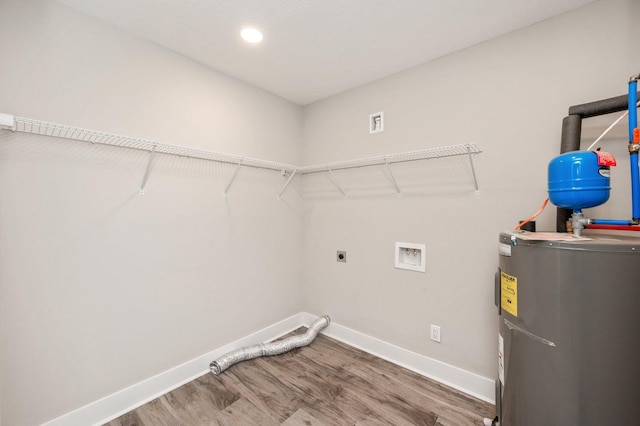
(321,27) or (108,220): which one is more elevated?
(321,27)

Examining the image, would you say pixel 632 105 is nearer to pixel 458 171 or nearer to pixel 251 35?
pixel 458 171

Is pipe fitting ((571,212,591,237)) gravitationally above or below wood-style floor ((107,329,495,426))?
above

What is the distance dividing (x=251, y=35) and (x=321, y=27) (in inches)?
18.7

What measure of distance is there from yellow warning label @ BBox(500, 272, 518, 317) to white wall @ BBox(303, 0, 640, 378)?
0.60 m

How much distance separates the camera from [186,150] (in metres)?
1.86

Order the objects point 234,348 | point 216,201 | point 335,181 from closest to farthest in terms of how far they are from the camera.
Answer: point 216,201 < point 234,348 < point 335,181

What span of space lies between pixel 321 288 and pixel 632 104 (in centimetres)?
248

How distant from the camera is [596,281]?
36.9 inches

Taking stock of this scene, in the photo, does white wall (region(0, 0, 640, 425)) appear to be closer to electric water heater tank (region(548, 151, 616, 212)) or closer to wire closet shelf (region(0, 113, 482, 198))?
wire closet shelf (region(0, 113, 482, 198))

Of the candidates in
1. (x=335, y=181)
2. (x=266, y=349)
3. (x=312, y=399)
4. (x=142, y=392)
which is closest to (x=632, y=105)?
(x=335, y=181)

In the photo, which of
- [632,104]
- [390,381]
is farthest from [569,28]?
[390,381]

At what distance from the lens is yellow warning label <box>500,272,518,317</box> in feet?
3.77

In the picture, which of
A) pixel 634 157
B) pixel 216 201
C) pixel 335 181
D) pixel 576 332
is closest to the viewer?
pixel 576 332

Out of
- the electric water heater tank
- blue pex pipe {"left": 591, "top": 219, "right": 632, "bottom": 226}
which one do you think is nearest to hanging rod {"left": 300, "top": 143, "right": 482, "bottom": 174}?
the electric water heater tank
